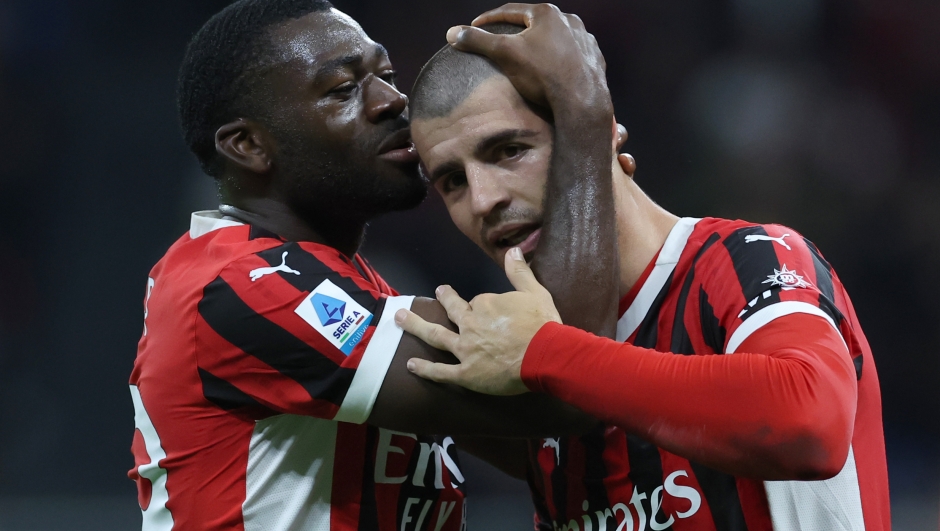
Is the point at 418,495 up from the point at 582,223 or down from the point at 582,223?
down

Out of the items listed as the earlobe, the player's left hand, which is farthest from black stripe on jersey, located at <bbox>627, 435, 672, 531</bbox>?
the earlobe

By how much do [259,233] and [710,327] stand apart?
3.90 ft

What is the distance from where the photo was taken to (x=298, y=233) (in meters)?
2.46

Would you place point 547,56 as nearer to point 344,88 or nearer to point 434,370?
point 344,88

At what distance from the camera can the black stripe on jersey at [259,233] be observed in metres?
2.32

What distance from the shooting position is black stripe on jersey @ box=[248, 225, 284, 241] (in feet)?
7.62

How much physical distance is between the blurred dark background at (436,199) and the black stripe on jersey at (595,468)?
278 cm

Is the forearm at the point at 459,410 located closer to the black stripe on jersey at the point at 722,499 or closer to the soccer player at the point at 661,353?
the soccer player at the point at 661,353

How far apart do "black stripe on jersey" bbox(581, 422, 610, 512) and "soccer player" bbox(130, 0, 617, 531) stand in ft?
0.66

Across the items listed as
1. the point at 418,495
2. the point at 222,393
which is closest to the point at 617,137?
the point at 418,495

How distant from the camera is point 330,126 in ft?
7.98

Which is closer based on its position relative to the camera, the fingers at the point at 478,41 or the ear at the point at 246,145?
the fingers at the point at 478,41

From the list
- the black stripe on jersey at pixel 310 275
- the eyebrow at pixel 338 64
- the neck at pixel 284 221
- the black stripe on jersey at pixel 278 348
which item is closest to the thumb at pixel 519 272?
the black stripe on jersey at pixel 310 275

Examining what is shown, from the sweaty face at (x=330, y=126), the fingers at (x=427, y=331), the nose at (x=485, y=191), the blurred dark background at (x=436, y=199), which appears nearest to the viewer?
the fingers at (x=427, y=331)
